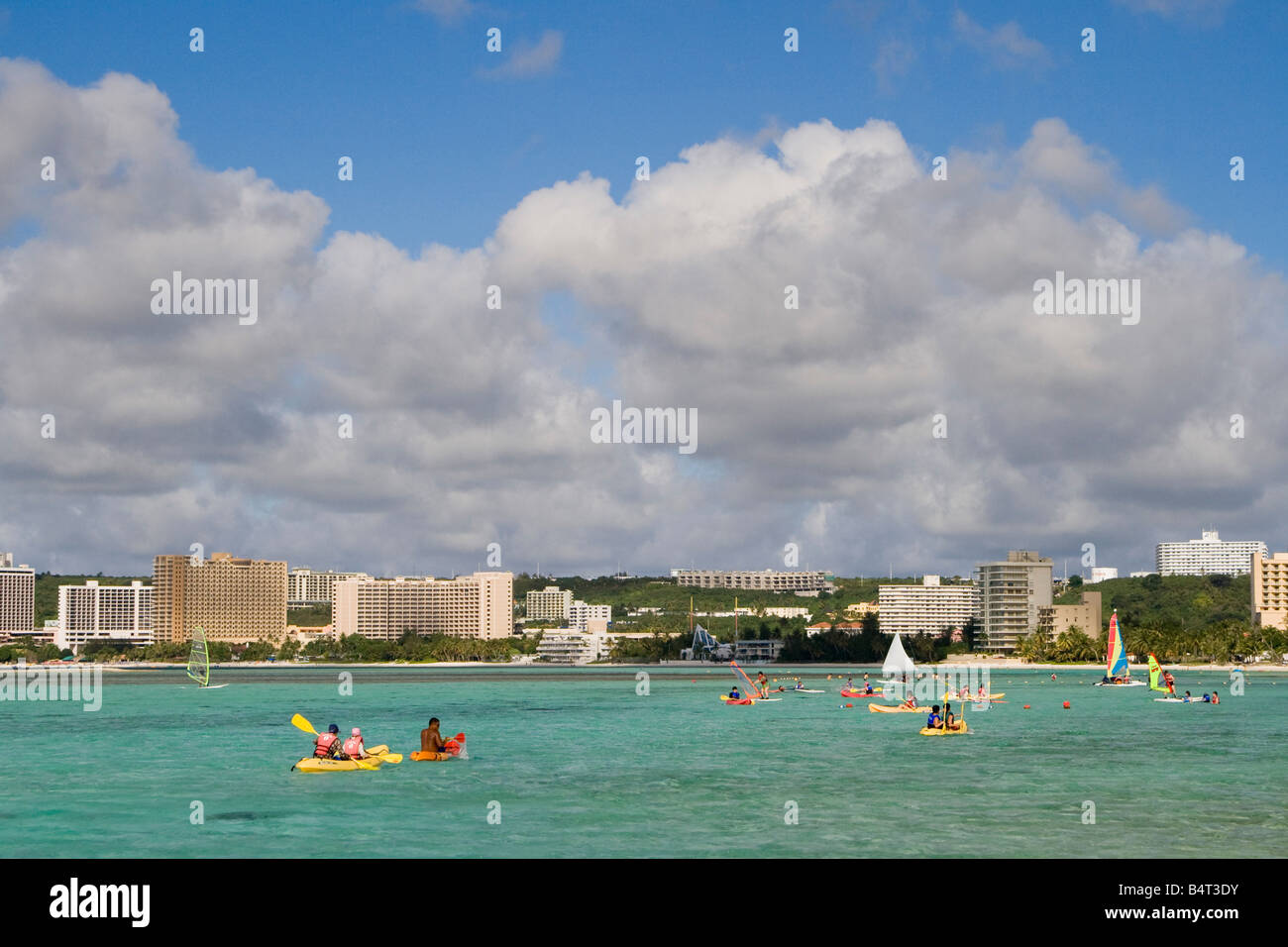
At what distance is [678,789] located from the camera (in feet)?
149

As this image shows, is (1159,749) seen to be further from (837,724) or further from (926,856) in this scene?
(926,856)

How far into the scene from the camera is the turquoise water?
111 ft

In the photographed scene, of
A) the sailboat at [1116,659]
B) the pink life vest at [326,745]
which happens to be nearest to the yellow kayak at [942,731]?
the pink life vest at [326,745]

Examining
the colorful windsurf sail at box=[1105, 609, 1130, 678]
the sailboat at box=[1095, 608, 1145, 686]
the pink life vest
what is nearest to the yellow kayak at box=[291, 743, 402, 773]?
the pink life vest

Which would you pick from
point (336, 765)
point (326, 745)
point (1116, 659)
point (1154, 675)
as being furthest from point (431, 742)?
point (1116, 659)

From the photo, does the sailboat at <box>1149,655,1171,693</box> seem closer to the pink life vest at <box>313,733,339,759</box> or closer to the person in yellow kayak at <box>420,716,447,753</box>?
the person in yellow kayak at <box>420,716,447,753</box>

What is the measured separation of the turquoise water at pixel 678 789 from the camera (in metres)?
33.8

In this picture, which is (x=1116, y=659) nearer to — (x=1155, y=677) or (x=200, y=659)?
(x=1155, y=677)

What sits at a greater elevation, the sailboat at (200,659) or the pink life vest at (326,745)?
the pink life vest at (326,745)

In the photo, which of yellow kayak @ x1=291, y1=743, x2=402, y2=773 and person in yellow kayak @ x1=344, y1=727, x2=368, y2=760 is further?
person in yellow kayak @ x1=344, y1=727, x2=368, y2=760

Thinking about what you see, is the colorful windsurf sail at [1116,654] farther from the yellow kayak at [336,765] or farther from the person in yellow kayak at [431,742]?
the yellow kayak at [336,765]

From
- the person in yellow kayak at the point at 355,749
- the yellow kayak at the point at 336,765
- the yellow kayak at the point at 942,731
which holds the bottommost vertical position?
the yellow kayak at the point at 942,731
